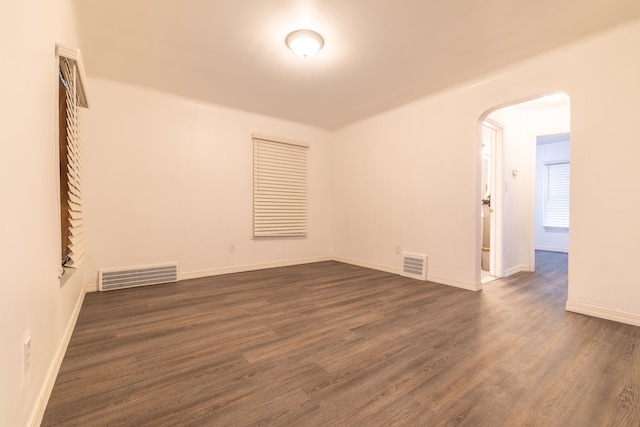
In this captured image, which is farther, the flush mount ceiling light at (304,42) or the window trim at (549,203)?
the window trim at (549,203)

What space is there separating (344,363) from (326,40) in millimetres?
2720

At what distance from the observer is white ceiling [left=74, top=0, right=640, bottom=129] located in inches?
85.7

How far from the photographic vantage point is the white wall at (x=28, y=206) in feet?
3.27

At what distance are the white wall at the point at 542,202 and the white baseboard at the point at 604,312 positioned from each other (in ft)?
17.7

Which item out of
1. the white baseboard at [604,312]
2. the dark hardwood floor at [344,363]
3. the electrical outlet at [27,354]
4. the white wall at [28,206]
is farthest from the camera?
the white baseboard at [604,312]

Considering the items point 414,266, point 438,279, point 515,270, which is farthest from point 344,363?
point 515,270

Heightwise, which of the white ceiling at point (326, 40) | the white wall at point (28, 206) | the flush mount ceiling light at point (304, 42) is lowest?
the white wall at point (28, 206)

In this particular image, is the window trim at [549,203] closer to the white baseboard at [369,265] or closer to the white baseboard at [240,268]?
the white baseboard at [369,265]

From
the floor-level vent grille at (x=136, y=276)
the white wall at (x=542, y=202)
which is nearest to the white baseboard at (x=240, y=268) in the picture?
the floor-level vent grille at (x=136, y=276)

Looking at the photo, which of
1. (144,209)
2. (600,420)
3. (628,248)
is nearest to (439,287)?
(628,248)

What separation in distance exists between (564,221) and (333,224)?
5.83 meters

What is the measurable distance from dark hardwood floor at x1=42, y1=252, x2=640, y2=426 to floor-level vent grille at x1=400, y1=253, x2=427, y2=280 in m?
0.79

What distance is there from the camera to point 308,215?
5.34 metres

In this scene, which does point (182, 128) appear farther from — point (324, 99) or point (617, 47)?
point (617, 47)
